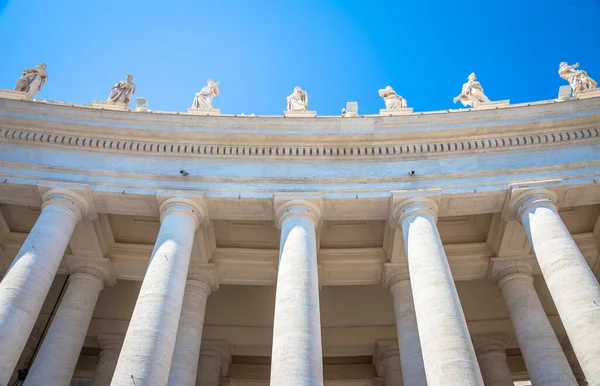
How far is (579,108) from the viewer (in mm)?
31812

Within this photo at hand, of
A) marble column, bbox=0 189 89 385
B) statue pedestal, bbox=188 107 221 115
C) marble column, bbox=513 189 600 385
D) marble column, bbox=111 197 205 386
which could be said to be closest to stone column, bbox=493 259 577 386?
marble column, bbox=513 189 600 385

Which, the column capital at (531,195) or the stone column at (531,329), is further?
the column capital at (531,195)

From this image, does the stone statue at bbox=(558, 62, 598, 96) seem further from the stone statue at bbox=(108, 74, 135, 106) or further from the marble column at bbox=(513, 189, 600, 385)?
the stone statue at bbox=(108, 74, 135, 106)

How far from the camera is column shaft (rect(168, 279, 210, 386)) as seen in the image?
92.9 ft

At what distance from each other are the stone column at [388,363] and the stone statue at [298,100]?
18.0 metres

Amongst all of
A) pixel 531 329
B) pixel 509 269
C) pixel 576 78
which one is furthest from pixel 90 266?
pixel 576 78

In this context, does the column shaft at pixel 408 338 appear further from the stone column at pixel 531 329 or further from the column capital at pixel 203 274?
the column capital at pixel 203 274

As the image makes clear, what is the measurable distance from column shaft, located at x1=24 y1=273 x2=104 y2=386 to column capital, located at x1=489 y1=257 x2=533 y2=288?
25336mm

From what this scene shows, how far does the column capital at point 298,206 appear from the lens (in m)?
29.7

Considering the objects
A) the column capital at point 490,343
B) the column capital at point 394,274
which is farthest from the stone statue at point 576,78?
the column capital at point 490,343

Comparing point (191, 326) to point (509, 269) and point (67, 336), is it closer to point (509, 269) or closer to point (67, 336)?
point (67, 336)

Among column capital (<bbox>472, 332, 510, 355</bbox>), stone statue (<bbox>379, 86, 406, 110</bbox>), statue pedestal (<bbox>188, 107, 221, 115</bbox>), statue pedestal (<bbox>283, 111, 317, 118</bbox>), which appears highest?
stone statue (<bbox>379, 86, 406, 110</bbox>)

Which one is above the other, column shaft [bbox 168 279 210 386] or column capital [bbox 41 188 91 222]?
column capital [bbox 41 188 91 222]

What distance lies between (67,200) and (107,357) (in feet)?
41.5
